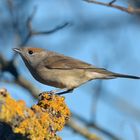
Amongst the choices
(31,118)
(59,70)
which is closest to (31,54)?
(59,70)

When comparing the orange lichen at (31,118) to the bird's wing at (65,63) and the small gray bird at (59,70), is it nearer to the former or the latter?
the small gray bird at (59,70)

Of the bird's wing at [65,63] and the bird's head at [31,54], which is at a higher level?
the bird's wing at [65,63]

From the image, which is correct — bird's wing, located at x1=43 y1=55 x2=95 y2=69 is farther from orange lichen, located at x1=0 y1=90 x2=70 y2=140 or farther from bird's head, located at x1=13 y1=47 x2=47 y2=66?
orange lichen, located at x1=0 y1=90 x2=70 y2=140

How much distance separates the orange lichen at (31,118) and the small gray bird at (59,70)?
254 centimetres

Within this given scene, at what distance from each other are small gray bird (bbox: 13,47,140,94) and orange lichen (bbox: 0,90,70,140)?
8.34 ft

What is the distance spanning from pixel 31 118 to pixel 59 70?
3362mm

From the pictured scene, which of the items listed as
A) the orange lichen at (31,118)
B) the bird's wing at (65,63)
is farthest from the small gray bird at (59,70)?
the orange lichen at (31,118)

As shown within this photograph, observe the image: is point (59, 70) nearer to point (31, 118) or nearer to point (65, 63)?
point (65, 63)

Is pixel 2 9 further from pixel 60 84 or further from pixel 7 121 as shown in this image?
pixel 7 121

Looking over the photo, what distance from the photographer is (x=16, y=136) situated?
2.76 m

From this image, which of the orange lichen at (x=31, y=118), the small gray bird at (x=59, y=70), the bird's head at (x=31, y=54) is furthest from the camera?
the bird's head at (x=31, y=54)

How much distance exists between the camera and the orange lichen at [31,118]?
268 centimetres

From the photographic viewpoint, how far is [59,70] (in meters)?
6.20

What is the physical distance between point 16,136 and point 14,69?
427 centimetres
